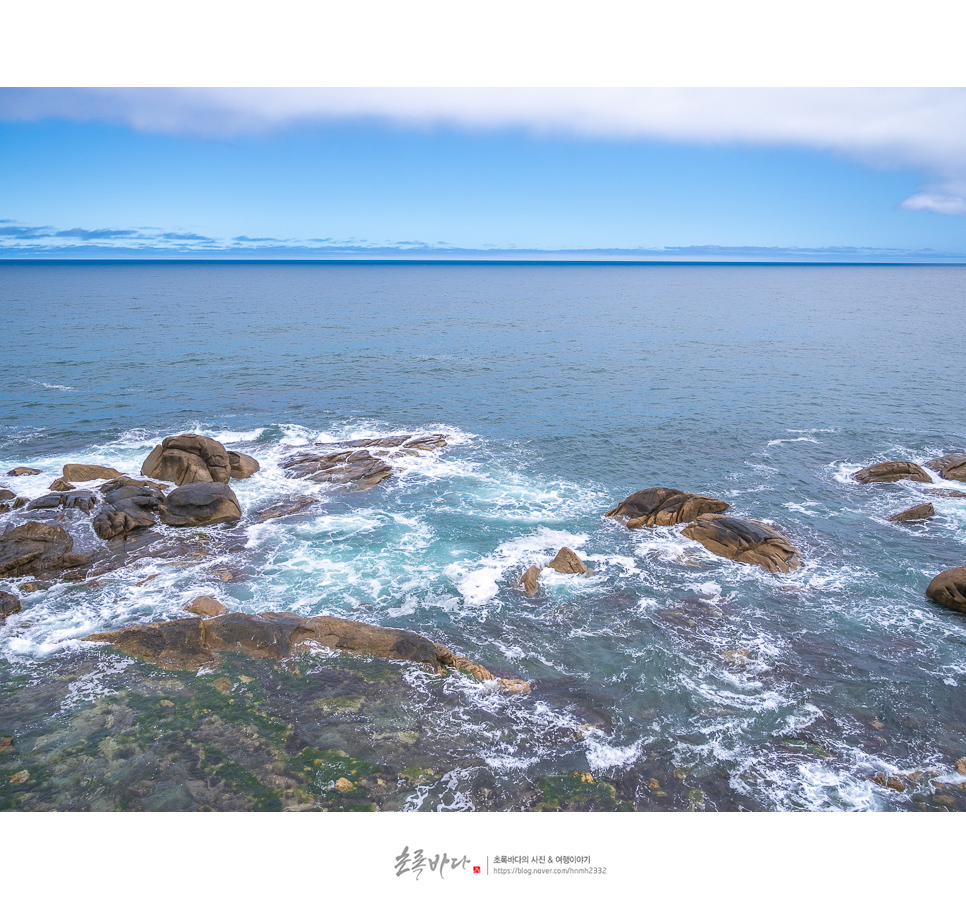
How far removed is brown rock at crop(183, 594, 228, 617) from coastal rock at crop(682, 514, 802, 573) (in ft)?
72.8

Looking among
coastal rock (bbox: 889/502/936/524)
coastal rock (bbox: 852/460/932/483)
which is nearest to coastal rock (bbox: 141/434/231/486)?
coastal rock (bbox: 889/502/936/524)

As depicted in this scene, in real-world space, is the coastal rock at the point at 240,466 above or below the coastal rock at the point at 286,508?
above

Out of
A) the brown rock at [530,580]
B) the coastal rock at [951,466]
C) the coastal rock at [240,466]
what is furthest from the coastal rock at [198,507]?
the coastal rock at [951,466]


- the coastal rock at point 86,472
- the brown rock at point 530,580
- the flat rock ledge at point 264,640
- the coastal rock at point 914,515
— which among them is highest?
the coastal rock at point 914,515

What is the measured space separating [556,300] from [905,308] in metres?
75.7

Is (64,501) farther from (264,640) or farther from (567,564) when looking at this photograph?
(567,564)

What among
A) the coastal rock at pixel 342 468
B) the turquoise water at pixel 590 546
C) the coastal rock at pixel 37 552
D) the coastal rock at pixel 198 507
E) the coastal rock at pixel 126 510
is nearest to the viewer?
the turquoise water at pixel 590 546

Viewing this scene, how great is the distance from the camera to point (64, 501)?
31.0 m

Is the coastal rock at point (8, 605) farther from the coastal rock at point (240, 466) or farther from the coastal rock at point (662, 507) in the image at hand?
the coastal rock at point (662, 507)

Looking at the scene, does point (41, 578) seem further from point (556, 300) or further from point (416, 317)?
point (556, 300)

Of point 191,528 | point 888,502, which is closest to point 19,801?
point 191,528

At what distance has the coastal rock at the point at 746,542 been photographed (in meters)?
27.6

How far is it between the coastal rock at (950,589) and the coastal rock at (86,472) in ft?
139

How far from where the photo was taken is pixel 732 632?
74.5ft
